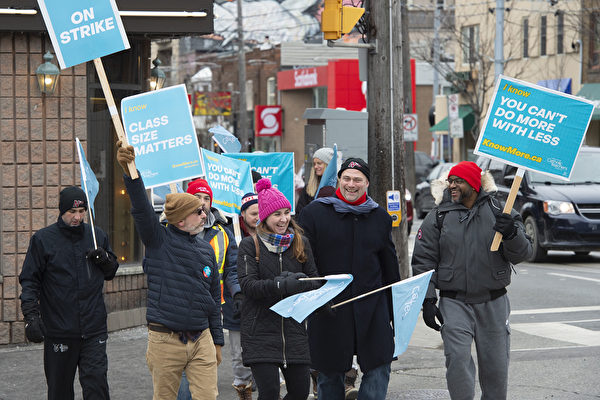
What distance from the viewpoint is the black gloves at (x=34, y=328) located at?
667 cm

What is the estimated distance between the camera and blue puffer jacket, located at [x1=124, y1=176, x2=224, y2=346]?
20.4 ft

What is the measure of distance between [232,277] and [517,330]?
4.79 meters

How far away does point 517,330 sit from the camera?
11289 mm

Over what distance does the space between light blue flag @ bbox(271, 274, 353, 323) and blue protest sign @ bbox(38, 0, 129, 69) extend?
7.54 ft

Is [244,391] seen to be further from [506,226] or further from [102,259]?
[506,226]

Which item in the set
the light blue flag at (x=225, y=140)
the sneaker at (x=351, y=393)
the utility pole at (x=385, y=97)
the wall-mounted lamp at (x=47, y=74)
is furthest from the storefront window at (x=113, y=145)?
the sneaker at (x=351, y=393)

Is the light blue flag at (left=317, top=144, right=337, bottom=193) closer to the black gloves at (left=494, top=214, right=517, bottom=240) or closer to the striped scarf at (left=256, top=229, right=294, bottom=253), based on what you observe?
the black gloves at (left=494, top=214, right=517, bottom=240)

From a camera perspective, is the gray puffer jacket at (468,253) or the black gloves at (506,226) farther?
the gray puffer jacket at (468,253)

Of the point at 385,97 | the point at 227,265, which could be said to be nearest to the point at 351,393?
the point at 227,265

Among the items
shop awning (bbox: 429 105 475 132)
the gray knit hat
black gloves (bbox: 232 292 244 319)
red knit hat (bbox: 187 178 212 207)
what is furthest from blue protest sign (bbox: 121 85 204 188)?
shop awning (bbox: 429 105 475 132)

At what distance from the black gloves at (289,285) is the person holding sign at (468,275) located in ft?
3.35

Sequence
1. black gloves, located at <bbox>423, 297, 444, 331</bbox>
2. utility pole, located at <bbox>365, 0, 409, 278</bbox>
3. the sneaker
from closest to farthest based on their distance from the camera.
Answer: black gloves, located at <bbox>423, 297, 444, 331</bbox>
the sneaker
utility pole, located at <bbox>365, 0, 409, 278</bbox>

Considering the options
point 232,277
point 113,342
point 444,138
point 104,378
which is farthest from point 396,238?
point 444,138

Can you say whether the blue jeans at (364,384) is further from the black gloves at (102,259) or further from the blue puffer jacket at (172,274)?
the black gloves at (102,259)
